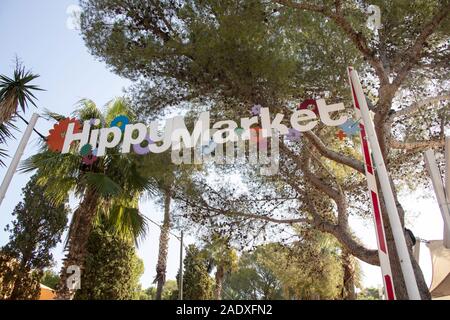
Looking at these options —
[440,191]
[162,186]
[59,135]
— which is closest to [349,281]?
[162,186]

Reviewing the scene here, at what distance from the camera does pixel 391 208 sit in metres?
3.43

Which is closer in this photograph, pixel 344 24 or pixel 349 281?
pixel 344 24

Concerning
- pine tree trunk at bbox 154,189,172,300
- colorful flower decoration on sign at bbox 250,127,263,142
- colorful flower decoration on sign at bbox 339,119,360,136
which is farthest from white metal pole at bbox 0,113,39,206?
pine tree trunk at bbox 154,189,172,300

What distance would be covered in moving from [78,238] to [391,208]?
5967 millimetres

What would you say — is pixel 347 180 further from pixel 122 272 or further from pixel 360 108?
pixel 122 272

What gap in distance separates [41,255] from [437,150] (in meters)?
14.9

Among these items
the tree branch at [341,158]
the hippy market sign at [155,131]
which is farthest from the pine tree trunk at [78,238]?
the tree branch at [341,158]

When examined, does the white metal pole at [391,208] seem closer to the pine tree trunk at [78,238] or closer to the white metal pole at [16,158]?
the white metal pole at [16,158]

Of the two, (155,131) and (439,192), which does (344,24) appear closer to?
(439,192)

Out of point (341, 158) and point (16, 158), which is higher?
point (341, 158)

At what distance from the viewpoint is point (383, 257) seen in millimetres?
3258

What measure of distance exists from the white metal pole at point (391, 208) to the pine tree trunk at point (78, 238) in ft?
18.5

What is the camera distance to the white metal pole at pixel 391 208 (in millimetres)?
3168

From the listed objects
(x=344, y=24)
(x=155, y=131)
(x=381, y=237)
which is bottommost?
(x=381, y=237)
